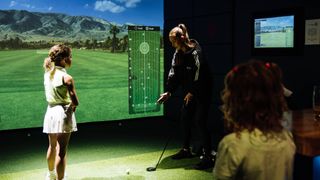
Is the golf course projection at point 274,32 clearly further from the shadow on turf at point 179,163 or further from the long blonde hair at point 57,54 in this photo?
the long blonde hair at point 57,54

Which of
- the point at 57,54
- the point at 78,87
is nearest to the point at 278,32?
the point at 57,54

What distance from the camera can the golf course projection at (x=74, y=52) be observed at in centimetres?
892

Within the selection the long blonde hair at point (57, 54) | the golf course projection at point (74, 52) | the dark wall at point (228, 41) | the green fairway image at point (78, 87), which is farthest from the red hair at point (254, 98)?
the golf course projection at point (74, 52)

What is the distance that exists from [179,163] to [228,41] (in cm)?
210

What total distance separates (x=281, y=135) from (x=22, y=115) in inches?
311

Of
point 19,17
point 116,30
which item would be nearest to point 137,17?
point 116,30

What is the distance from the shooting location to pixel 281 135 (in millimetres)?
1459

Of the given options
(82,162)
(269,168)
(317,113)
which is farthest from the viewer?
(82,162)

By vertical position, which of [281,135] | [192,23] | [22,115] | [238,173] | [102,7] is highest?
[102,7]

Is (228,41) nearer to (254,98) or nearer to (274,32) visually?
(274,32)

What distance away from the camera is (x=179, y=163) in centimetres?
425

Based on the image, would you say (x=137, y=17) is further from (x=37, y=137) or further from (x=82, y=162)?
(x=82, y=162)
